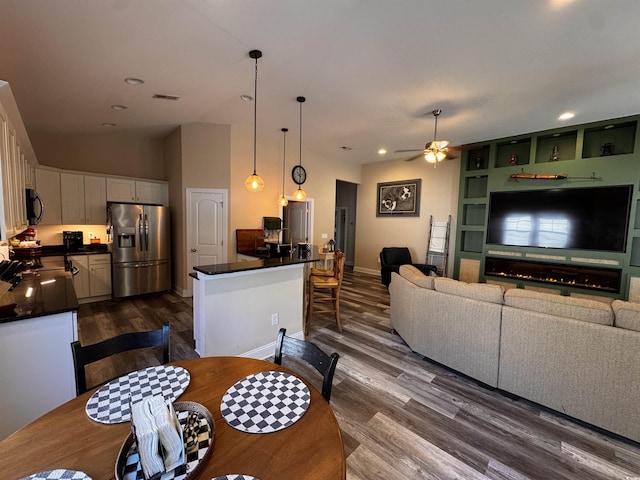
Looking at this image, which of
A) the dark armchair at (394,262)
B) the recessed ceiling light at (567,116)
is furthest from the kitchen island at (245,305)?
the recessed ceiling light at (567,116)

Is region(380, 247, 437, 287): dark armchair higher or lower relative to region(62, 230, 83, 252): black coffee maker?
lower

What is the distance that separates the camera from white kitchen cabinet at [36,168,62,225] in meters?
4.28

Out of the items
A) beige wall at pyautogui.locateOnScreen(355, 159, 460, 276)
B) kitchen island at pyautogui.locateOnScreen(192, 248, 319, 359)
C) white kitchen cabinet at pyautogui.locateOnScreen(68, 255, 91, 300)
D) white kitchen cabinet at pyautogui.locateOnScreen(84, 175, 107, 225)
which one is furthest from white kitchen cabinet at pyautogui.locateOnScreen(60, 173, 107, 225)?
beige wall at pyautogui.locateOnScreen(355, 159, 460, 276)

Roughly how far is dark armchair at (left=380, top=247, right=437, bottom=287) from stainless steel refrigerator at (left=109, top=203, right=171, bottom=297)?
450cm

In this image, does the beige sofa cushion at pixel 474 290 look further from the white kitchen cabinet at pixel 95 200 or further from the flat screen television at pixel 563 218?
the white kitchen cabinet at pixel 95 200

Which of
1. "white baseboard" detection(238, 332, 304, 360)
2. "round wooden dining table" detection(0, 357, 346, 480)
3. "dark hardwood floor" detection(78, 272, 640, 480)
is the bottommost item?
"dark hardwood floor" detection(78, 272, 640, 480)

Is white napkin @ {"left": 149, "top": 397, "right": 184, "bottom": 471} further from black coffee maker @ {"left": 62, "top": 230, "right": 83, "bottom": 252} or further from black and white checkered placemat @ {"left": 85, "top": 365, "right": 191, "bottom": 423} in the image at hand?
black coffee maker @ {"left": 62, "top": 230, "right": 83, "bottom": 252}

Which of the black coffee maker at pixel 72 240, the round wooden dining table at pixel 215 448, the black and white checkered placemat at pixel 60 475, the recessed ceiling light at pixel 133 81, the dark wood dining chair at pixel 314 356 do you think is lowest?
the round wooden dining table at pixel 215 448

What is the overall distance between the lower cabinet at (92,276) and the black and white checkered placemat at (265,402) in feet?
15.7

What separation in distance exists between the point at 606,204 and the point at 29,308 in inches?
282

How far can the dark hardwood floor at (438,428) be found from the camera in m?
1.74

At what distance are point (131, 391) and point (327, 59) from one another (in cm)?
306

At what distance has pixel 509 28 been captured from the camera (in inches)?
89.3

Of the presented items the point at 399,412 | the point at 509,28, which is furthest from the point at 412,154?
the point at 399,412
